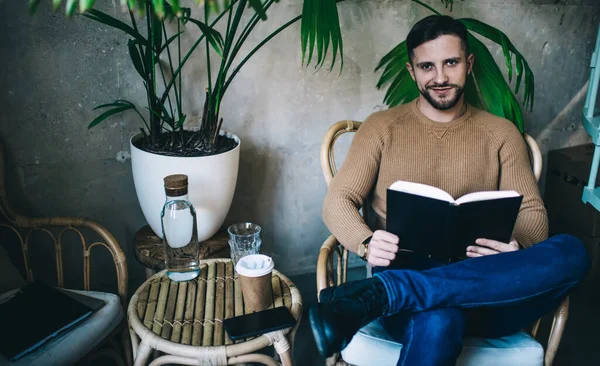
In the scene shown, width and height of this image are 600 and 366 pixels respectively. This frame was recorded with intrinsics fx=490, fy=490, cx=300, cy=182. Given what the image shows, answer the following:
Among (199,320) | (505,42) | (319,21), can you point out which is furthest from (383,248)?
(505,42)

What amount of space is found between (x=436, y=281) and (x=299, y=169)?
0.96 meters

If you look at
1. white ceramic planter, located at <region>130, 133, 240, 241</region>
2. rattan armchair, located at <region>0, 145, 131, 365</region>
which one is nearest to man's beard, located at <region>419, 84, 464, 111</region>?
white ceramic planter, located at <region>130, 133, 240, 241</region>

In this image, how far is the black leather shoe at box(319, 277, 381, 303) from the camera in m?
1.12

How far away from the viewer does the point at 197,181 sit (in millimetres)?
1464

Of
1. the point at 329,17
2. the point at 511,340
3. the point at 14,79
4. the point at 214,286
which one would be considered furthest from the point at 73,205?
the point at 511,340

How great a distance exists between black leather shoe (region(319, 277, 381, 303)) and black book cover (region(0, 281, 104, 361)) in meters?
0.63

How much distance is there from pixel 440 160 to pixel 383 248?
0.40 m

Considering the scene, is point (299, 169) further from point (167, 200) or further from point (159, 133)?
point (167, 200)

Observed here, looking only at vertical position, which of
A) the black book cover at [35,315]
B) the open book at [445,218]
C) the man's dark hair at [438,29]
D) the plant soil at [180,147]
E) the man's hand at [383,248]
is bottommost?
the black book cover at [35,315]

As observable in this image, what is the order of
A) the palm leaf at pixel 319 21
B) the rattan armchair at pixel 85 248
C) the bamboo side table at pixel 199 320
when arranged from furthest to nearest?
the rattan armchair at pixel 85 248, the palm leaf at pixel 319 21, the bamboo side table at pixel 199 320

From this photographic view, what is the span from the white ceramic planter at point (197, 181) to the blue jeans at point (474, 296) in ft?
1.94

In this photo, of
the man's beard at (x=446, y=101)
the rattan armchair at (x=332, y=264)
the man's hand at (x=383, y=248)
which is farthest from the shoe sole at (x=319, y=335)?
the man's beard at (x=446, y=101)

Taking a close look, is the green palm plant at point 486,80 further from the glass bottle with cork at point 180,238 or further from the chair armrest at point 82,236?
the chair armrest at point 82,236

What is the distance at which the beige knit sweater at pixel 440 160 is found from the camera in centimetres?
152
